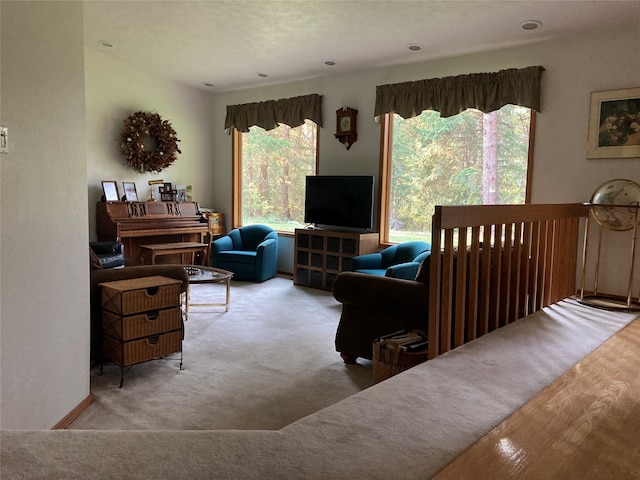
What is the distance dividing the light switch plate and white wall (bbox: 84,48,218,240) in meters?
4.12

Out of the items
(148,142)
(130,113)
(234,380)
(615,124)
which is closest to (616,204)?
(615,124)

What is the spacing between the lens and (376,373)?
269 centimetres

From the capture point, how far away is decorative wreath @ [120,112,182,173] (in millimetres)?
6043

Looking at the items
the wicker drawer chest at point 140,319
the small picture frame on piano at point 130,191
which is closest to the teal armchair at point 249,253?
the small picture frame on piano at point 130,191

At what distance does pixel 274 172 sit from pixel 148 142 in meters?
1.78

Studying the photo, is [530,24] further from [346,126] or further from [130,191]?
[130,191]

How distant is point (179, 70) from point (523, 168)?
14.5ft

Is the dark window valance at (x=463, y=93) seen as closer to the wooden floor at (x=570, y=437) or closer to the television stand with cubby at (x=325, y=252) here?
the television stand with cubby at (x=325, y=252)

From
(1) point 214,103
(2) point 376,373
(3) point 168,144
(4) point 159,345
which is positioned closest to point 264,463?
(2) point 376,373

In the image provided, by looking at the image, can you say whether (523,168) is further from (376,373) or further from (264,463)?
(264,463)

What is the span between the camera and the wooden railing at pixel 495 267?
2164mm

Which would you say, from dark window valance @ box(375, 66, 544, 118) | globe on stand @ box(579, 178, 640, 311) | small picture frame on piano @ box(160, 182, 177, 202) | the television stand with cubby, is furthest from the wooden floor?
small picture frame on piano @ box(160, 182, 177, 202)

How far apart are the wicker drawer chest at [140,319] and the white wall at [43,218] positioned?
0.96ft

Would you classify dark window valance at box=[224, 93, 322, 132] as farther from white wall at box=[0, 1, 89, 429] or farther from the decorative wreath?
white wall at box=[0, 1, 89, 429]
